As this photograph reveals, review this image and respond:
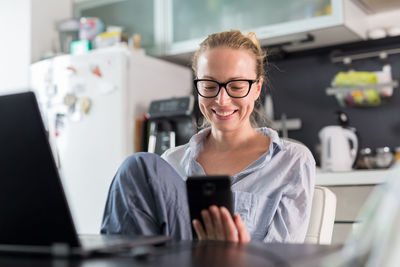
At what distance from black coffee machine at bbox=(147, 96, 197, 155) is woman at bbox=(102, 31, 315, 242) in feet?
3.79

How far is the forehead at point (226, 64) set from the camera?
146cm

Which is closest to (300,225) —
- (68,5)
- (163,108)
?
(163,108)

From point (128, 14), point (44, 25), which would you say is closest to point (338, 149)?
point (128, 14)

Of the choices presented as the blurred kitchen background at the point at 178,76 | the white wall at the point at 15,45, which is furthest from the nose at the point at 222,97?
the white wall at the point at 15,45

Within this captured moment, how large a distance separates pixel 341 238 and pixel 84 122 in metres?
1.53

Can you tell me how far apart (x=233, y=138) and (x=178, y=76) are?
1826mm

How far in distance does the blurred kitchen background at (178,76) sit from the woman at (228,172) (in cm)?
117

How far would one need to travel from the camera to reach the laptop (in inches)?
25.6

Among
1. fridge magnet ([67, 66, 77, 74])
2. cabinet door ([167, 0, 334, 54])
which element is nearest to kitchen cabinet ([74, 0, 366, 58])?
cabinet door ([167, 0, 334, 54])

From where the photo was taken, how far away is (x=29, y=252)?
0.67m

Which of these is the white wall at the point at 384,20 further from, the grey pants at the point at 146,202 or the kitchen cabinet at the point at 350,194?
the grey pants at the point at 146,202

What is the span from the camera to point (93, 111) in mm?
2959

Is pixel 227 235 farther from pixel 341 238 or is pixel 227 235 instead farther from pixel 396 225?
pixel 341 238

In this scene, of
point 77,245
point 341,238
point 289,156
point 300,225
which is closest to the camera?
point 77,245
